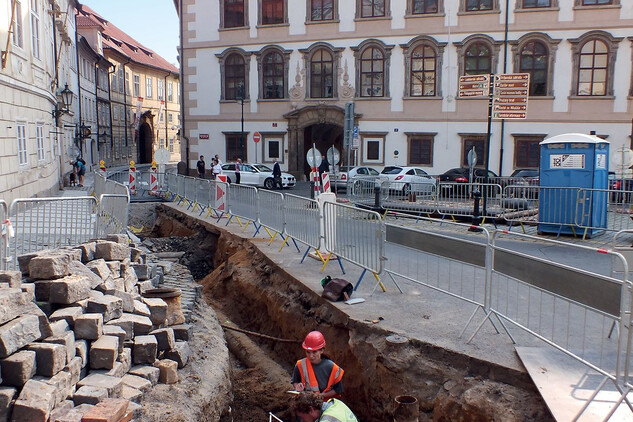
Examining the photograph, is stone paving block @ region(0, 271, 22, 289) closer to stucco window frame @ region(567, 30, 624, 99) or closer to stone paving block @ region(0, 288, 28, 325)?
stone paving block @ region(0, 288, 28, 325)

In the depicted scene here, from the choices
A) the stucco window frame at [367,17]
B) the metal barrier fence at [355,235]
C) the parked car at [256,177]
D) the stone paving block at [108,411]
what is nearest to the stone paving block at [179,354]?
the stone paving block at [108,411]

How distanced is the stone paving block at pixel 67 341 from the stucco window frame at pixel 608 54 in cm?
2832

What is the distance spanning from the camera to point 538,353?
572 cm

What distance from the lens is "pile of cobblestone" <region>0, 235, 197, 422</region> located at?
477cm

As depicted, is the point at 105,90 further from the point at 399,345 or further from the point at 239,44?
the point at 399,345

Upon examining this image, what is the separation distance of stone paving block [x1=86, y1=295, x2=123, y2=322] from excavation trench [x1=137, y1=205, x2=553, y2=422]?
4.41 ft

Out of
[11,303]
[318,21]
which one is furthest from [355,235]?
[318,21]

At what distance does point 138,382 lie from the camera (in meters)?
5.79

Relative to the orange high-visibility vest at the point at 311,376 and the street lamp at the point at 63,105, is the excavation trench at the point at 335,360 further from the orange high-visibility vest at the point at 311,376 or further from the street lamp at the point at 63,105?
the street lamp at the point at 63,105

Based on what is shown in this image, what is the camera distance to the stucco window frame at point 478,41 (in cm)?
2889

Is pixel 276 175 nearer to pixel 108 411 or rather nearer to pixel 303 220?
pixel 303 220

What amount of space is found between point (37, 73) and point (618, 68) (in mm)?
25398

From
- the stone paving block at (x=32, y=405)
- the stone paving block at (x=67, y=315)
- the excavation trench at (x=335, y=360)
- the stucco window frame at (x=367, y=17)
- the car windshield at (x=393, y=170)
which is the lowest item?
the excavation trench at (x=335, y=360)

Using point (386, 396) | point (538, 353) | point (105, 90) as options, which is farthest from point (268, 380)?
point (105, 90)
